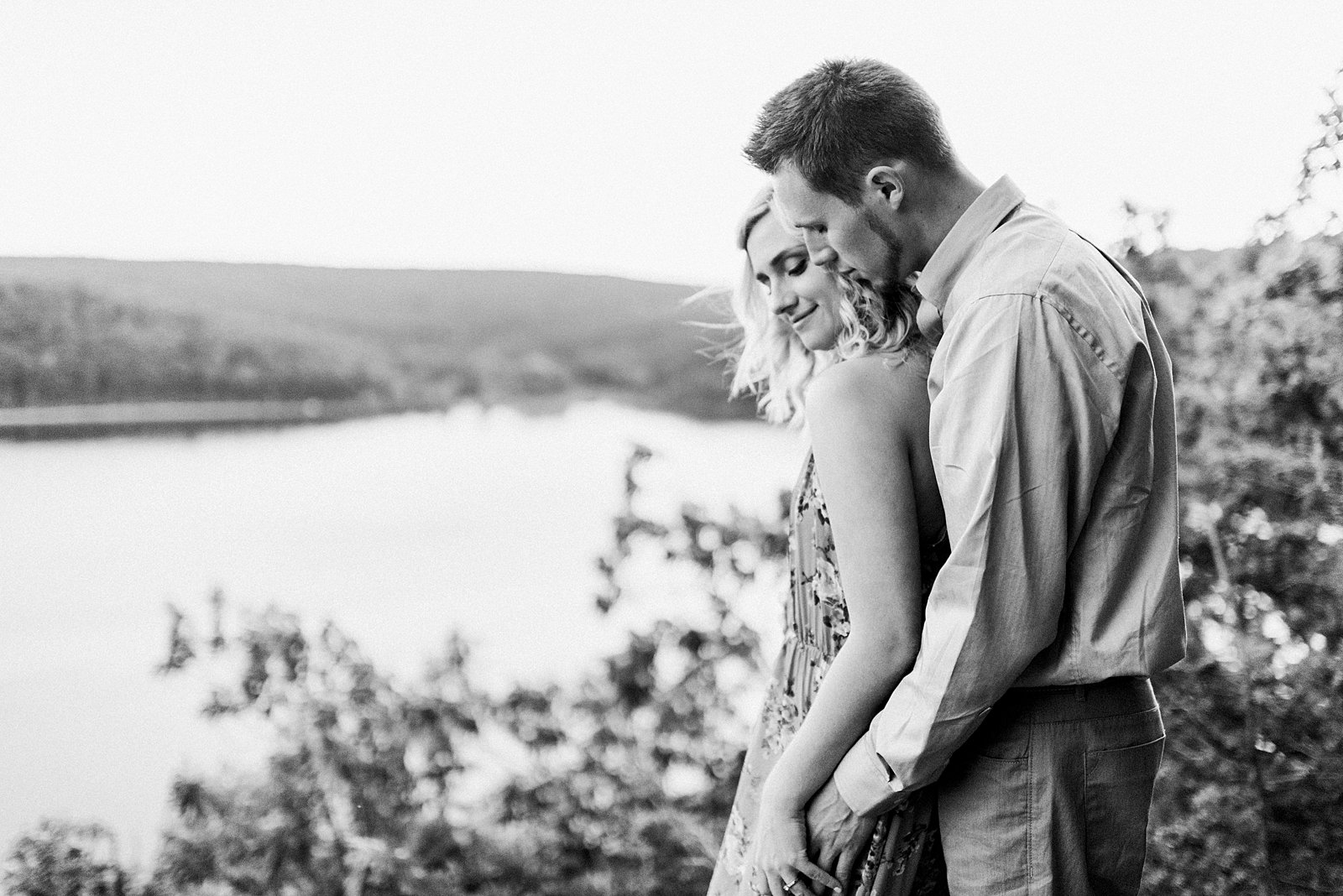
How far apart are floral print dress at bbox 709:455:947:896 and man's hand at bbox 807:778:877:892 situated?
21mm

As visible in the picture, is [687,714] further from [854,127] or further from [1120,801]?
[854,127]

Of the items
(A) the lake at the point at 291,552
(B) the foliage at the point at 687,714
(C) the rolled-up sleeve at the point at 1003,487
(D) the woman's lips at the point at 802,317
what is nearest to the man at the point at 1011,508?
(C) the rolled-up sleeve at the point at 1003,487

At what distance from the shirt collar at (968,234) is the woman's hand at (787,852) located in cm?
64

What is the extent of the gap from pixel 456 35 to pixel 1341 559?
3421 millimetres

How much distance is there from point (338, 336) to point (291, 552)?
90 cm

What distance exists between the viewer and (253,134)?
3789 millimetres

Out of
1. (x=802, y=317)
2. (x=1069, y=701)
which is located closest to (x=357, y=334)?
(x=802, y=317)

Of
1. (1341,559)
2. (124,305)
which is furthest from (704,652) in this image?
(124,305)

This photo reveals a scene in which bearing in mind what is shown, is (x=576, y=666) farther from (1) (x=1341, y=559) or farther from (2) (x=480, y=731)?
(1) (x=1341, y=559)

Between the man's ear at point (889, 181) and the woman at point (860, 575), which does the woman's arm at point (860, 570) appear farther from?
the man's ear at point (889, 181)

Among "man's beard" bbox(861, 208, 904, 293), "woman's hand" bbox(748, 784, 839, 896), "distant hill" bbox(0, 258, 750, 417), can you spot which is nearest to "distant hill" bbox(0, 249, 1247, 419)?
"distant hill" bbox(0, 258, 750, 417)

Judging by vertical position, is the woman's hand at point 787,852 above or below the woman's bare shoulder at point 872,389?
below

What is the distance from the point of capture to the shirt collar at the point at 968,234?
1.17 metres

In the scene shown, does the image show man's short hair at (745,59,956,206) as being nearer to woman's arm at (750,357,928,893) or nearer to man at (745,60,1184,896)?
man at (745,60,1184,896)
